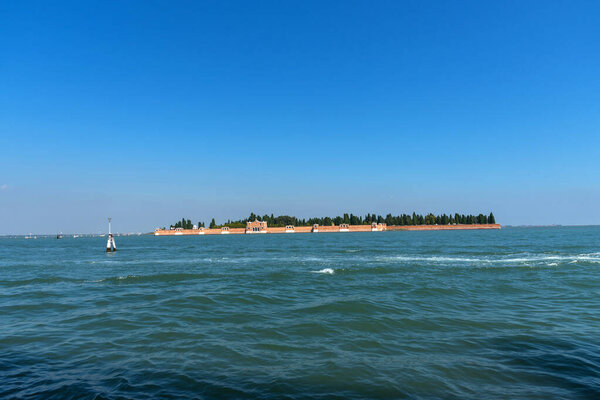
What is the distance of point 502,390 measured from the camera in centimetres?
657

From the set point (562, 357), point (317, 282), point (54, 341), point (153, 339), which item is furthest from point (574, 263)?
point (54, 341)

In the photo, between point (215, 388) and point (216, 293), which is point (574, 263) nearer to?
point (216, 293)

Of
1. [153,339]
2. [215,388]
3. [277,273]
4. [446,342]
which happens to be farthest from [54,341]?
[277,273]

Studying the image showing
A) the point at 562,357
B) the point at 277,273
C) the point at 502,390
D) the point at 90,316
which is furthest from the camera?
the point at 277,273

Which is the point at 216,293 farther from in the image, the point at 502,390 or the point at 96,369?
the point at 502,390

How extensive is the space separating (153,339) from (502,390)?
826cm

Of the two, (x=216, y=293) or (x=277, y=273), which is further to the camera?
(x=277, y=273)

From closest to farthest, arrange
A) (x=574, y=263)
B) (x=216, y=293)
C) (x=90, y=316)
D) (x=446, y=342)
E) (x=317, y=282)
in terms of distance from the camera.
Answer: (x=446, y=342)
(x=90, y=316)
(x=216, y=293)
(x=317, y=282)
(x=574, y=263)

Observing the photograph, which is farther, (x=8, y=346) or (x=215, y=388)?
(x=8, y=346)

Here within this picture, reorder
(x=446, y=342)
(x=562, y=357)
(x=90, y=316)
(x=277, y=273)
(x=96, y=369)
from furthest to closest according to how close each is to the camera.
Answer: (x=277, y=273) → (x=90, y=316) → (x=446, y=342) → (x=562, y=357) → (x=96, y=369)

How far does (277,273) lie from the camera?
79.9ft

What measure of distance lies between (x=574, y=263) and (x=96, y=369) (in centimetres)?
3189

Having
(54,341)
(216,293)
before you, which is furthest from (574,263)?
(54,341)

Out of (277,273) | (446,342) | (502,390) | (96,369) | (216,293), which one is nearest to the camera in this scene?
(502,390)
